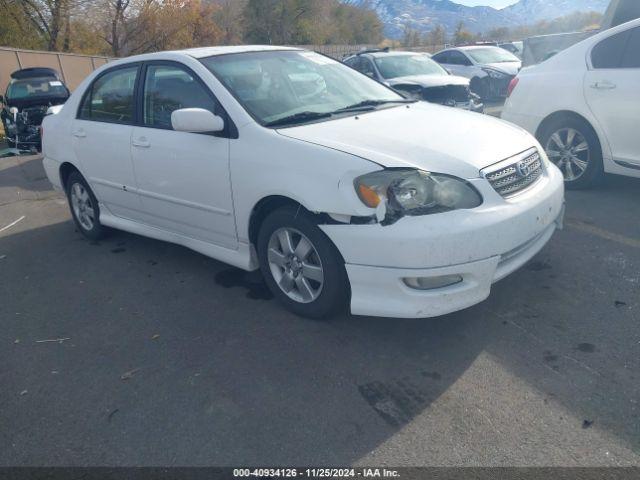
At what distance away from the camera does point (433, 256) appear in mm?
2865

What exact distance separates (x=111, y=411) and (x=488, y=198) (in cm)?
229

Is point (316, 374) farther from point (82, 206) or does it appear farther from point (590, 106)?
point (590, 106)

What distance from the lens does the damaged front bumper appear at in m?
2.87

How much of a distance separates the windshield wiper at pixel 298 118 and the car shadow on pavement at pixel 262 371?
122 centimetres

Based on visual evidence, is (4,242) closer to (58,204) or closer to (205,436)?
(58,204)

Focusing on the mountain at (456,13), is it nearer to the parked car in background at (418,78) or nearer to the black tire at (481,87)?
the black tire at (481,87)

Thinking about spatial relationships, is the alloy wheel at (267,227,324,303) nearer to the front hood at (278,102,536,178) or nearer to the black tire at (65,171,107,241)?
the front hood at (278,102,536,178)

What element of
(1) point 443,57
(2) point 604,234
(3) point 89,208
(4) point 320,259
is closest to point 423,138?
(4) point 320,259

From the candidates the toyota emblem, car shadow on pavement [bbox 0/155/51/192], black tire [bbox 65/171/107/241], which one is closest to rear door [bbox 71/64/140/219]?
black tire [bbox 65/171/107/241]

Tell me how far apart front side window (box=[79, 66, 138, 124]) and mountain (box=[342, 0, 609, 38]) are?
45940mm

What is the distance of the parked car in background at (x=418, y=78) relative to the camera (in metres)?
9.38

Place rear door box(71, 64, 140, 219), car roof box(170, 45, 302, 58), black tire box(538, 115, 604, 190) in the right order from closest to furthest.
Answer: car roof box(170, 45, 302, 58) → rear door box(71, 64, 140, 219) → black tire box(538, 115, 604, 190)

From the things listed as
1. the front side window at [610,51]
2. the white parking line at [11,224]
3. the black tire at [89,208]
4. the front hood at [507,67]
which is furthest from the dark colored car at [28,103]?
the front hood at [507,67]

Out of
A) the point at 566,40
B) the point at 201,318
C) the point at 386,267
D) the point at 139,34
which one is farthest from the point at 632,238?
the point at 139,34
